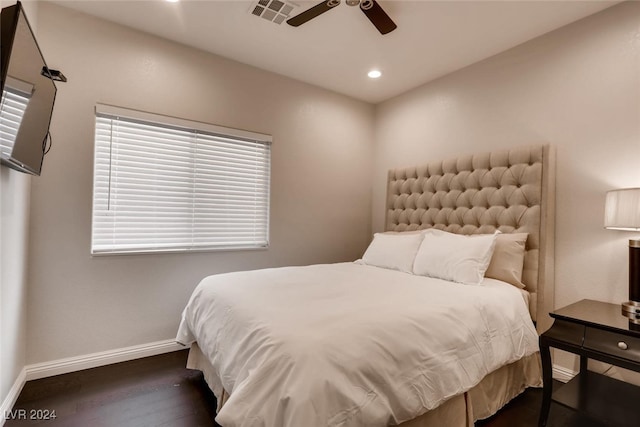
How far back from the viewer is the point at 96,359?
2367 mm

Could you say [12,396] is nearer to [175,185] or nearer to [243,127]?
[175,185]

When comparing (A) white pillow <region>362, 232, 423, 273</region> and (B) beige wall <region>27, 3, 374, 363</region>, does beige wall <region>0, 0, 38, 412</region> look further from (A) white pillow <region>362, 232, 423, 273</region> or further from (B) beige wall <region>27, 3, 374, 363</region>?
(A) white pillow <region>362, 232, 423, 273</region>

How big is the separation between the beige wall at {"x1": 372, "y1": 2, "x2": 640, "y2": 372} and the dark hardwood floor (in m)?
0.97

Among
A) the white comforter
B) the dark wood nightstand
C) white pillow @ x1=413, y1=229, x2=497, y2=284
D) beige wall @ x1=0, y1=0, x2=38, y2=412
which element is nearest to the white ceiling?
→ beige wall @ x1=0, y1=0, x2=38, y2=412

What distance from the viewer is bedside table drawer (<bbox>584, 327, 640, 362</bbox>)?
4.97 feet

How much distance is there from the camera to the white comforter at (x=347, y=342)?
1092 millimetres

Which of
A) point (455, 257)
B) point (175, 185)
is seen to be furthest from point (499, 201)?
point (175, 185)

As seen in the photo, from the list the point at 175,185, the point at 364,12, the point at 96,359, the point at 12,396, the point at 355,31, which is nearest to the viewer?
the point at 12,396

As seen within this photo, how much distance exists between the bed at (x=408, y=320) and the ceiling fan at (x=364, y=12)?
→ 1.47 m

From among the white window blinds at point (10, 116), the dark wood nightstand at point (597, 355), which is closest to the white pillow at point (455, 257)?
the dark wood nightstand at point (597, 355)

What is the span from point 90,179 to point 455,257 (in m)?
2.89

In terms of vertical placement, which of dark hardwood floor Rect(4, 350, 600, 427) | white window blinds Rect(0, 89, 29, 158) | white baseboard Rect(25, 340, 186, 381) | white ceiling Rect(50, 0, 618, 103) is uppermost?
white ceiling Rect(50, 0, 618, 103)

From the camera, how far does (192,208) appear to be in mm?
2824

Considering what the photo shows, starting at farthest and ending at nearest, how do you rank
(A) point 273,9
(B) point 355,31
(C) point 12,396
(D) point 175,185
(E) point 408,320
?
(D) point 175,185 → (B) point 355,31 → (A) point 273,9 → (C) point 12,396 → (E) point 408,320
